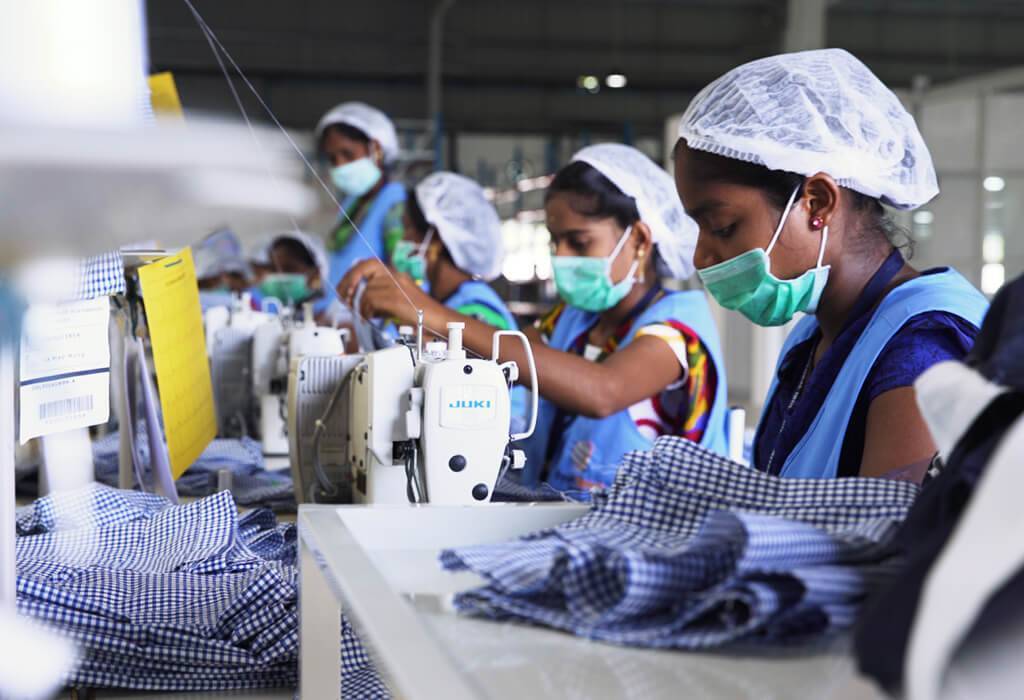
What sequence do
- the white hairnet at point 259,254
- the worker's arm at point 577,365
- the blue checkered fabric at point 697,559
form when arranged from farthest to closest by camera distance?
the white hairnet at point 259,254 → the worker's arm at point 577,365 → the blue checkered fabric at point 697,559

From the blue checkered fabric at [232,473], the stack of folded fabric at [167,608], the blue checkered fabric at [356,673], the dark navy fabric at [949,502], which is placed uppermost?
the dark navy fabric at [949,502]

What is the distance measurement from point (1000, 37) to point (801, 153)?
12981 mm

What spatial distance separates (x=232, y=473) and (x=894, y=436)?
61.7 inches

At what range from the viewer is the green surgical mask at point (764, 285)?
1.72 metres

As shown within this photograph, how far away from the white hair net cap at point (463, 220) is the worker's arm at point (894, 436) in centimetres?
268

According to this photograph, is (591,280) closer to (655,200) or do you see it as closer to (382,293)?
(655,200)

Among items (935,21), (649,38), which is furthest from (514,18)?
(935,21)

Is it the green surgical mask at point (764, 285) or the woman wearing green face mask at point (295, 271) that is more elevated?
the green surgical mask at point (764, 285)

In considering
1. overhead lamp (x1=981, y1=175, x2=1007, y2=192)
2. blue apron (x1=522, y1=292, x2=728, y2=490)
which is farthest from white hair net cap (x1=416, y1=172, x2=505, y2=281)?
overhead lamp (x1=981, y1=175, x2=1007, y2=192)

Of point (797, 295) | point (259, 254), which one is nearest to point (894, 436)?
point (797, 295)

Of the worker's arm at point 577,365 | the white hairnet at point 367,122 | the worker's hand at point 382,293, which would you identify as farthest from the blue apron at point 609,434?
the white hairnet at point 367,122

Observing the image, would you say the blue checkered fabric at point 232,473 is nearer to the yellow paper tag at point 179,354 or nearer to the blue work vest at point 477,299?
the yellow paper tag at point 179,354

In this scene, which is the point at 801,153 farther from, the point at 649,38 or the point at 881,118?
the point at 649,38

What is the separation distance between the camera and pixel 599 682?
2.30 feet
